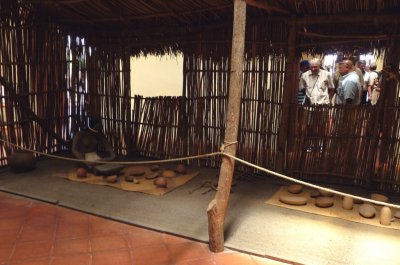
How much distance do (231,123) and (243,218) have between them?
1.04 metres

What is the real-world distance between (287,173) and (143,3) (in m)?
2.60

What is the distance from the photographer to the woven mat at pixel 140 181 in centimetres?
380

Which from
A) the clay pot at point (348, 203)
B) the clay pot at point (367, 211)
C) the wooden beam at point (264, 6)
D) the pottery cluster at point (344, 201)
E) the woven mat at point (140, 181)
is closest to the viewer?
the wooden beam at point (264, 6)

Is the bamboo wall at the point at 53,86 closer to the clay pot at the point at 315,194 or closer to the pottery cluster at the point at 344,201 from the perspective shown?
the pottery cluster at the point at 344,201

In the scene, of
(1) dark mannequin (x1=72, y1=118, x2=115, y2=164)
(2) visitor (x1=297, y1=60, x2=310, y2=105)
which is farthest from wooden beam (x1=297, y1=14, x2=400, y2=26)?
(1) dark mannequin (x1=72, y1=118, x2=115, y2=164)

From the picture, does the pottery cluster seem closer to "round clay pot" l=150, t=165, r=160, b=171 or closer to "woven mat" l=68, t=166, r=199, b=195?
"woven mat" l=68, t=166, r=199, b=195

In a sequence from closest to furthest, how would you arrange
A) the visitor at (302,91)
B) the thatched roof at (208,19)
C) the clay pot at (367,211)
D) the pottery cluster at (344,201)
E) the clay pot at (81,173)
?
1. the pottery cluster at (344,201)
2. the clay pot at (367,211)
3. the thatched roof at (208,19)
4. the clay pot at (81,173)
5. the visitor at (302,91)

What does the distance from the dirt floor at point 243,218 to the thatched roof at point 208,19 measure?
5.83 ft

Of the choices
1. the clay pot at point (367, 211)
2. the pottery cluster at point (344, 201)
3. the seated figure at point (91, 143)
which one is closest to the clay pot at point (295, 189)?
the pottery cluster at point (344, 201)

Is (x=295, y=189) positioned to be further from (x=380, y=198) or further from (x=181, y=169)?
(x=181, y=169)

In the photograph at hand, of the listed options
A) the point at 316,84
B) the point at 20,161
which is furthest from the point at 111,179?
the point at 316,84

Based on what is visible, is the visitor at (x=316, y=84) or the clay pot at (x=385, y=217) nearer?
the clay pot at (x=385, y=217)

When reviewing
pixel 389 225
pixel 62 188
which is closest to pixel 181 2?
pixel 62 188

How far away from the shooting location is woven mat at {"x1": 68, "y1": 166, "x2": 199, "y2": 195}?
3.80 metres
